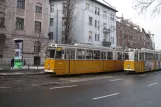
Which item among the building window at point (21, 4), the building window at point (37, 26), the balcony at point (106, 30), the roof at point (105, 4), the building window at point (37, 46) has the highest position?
the roof at point (105, 4)

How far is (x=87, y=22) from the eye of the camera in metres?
54.5

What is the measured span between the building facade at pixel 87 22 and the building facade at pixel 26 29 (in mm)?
8262

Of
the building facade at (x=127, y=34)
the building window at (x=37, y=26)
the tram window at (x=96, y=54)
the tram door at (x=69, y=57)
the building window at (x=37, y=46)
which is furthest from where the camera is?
the building facade at (x=127, y=34)

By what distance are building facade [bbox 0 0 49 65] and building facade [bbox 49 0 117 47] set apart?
27.1ft

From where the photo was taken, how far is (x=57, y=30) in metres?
56.6

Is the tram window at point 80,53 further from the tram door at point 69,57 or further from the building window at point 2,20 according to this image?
the building window at point 2,20

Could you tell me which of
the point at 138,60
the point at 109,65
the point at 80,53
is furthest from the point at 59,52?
the point at 138,60

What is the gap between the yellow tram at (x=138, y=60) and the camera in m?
28.8

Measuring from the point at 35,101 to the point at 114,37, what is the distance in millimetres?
58721

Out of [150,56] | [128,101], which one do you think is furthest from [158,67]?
[128,101]

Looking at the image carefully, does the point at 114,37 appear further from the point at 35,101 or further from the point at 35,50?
the point at 35,101

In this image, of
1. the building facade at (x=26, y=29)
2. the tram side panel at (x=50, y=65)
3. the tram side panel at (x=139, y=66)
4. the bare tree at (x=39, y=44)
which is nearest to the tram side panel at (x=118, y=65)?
the tram side panel at (x=139, y=66)

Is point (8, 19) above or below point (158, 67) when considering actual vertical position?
above

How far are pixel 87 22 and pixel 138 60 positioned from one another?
26.9 meters
